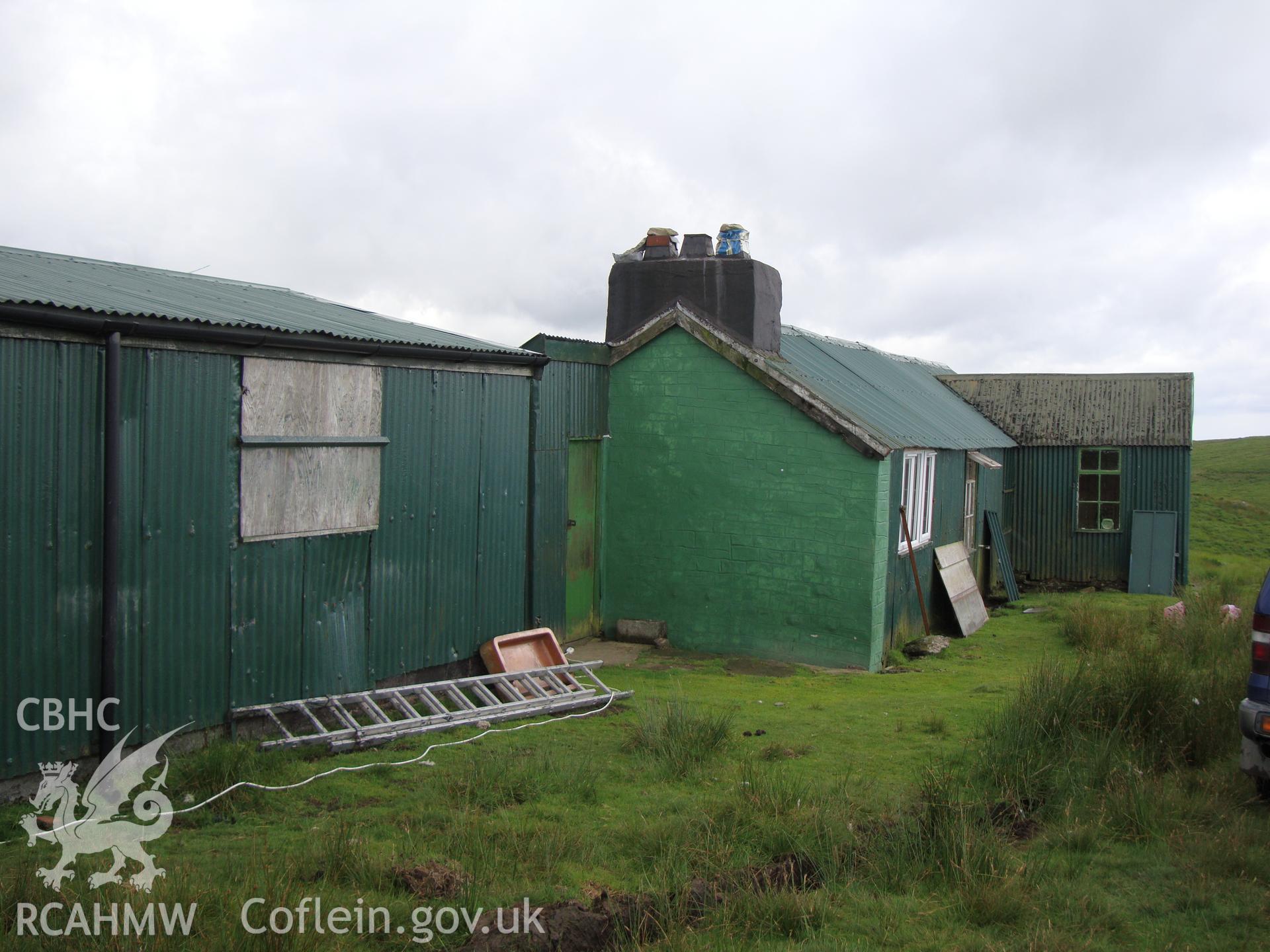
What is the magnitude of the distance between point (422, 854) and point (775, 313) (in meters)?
10.2

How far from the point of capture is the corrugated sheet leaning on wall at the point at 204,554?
263 inches

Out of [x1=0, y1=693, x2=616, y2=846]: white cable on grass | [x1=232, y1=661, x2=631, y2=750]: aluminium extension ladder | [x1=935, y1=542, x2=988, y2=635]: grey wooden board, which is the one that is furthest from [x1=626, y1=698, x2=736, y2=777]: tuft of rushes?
[x1=935, y1=542, x2=988, y2=635]: grey wooden board

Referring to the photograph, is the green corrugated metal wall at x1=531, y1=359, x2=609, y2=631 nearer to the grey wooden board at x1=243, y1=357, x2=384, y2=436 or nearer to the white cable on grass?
the white cable on grass

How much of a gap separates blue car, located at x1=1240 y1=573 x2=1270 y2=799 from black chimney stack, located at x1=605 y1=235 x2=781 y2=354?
8.03 meters

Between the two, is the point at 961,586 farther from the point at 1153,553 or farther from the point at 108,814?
the point at 108,814

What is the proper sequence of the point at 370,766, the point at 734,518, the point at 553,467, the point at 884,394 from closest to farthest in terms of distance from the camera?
the point at 370,766, the point at 553,467, the point at 734,518, the point at 884,394

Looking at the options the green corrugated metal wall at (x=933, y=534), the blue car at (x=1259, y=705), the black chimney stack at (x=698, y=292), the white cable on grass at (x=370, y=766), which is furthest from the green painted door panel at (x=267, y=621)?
the green corrugated metal wall at (x=933, y=534)

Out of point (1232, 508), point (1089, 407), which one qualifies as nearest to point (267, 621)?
point (1089, 407)

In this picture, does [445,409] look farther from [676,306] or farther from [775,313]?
[775,313]

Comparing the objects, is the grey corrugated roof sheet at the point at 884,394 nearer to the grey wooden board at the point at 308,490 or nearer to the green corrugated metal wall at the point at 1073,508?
the green corrugated metal wall at the point at 1073,508

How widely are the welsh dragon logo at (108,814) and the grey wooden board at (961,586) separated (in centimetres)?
1102

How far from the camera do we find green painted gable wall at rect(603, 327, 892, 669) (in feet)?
39.3

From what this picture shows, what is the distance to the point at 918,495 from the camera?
14.6 meters

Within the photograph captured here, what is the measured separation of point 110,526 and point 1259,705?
734 centimetres
